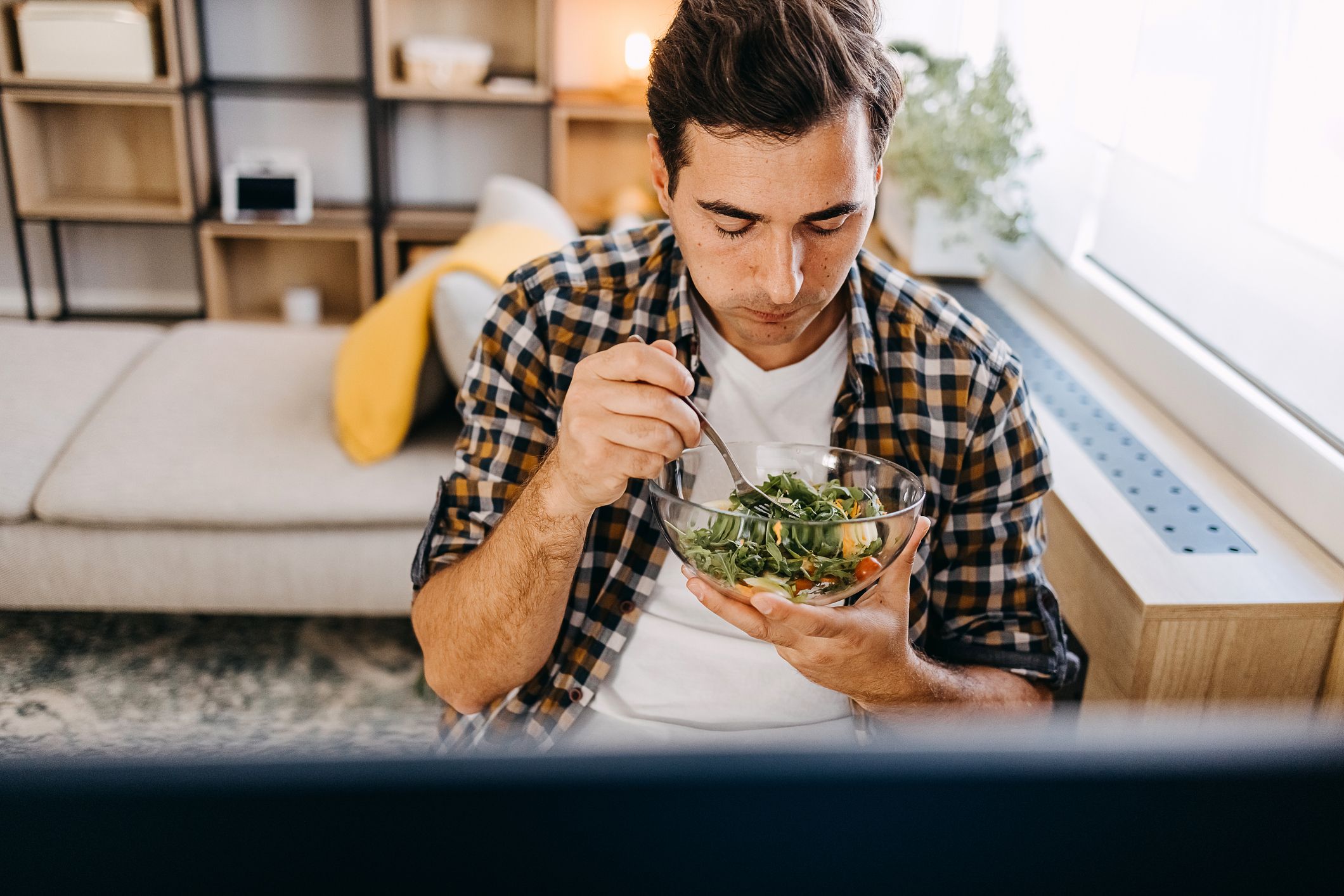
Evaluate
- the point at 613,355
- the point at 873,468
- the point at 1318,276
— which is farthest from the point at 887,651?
the point at 1318,276

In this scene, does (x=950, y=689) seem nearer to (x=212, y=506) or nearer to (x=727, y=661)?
(x=727, y=661)

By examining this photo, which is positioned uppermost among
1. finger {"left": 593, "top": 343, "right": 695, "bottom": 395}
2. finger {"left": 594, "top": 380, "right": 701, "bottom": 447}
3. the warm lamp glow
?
the warm lamp glow

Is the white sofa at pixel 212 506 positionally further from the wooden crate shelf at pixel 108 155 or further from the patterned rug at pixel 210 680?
the wooden crate shelf at pixel 108 155

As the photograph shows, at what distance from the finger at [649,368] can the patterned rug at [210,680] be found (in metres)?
1.19

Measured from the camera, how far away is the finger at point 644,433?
2.67ft

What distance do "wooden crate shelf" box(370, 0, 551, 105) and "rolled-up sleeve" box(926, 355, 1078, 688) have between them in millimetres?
2998

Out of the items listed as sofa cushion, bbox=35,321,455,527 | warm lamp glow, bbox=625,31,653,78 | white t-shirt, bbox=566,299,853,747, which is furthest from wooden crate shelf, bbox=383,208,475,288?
white t-shirt, bbox=566,299,853,747

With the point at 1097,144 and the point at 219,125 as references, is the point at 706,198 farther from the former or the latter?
the point at 219,125

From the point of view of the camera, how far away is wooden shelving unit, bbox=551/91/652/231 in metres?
4.04

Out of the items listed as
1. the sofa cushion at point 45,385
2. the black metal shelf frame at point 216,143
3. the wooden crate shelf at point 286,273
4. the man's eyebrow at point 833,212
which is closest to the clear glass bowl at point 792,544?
the man's eyebrow at point 833,212

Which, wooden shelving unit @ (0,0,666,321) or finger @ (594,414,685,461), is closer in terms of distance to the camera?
finger @ (594,414,685,461)

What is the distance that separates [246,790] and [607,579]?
0.91m

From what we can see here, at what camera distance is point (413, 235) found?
390 cm

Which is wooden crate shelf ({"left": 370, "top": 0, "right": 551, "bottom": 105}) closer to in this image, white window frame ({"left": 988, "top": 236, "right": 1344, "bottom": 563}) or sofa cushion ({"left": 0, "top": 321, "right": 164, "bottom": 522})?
sofa cushion ({"left": 0, "top": 321, "right": 164, "bottom": 522})
